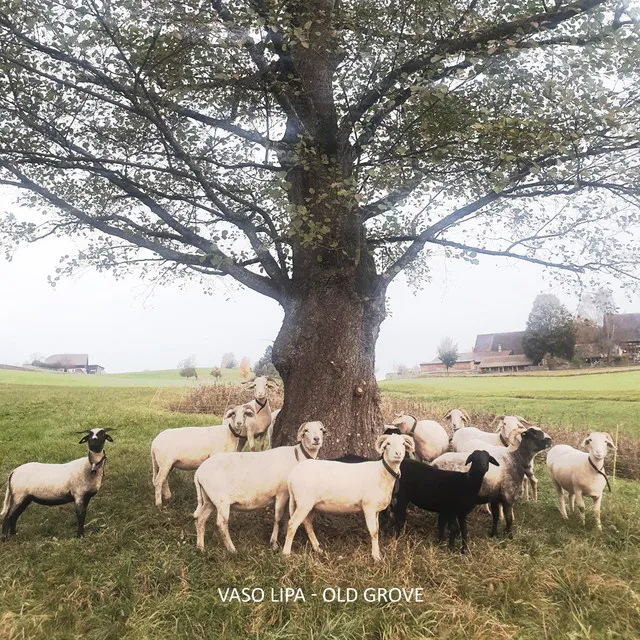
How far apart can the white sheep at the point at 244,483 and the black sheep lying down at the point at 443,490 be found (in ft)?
4.23

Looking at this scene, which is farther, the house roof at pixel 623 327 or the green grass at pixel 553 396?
the house roof at pixel 623 327

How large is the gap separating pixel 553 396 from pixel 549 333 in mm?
3055

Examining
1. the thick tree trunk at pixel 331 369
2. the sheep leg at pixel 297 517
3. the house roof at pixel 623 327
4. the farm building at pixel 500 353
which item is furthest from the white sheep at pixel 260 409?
the farm building at pixel 500 353

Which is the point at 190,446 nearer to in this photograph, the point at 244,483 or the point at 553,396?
the point at 244,483

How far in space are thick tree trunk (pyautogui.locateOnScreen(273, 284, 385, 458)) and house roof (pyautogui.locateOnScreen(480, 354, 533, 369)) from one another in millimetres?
16559

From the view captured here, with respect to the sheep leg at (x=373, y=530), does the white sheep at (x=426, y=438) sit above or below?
above

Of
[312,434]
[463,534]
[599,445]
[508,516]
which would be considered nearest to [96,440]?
[312,434]

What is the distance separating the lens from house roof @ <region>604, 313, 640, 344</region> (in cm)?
1661

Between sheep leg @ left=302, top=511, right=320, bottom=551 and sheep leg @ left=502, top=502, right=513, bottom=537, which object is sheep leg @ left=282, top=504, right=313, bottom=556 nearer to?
sheep leg @ left=302, top=511, right=320, bottom=551

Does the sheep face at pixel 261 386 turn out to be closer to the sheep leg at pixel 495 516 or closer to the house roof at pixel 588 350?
the sheep leg at pixel 495 516

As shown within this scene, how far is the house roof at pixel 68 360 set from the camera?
42.3 m

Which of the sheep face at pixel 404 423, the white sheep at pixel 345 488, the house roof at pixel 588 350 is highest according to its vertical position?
the house roof at pixel 588 350

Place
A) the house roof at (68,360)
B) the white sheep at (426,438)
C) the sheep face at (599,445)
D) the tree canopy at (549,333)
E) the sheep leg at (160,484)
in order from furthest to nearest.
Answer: the house roof at (68,360)
the tree canopy at (549,333)
the white sheep at (426,438)
the sheep leg at (160,484)
the sheep face at (599,445)

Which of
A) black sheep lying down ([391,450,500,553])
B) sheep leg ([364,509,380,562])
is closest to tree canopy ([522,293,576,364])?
black sheep lying down ([391,450,500,553])
